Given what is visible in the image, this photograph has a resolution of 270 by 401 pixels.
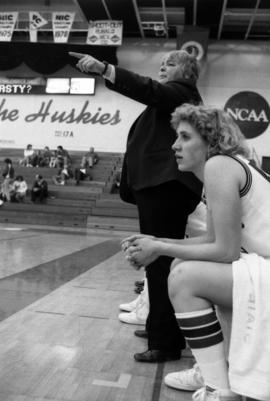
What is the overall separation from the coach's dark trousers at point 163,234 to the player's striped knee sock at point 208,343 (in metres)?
0.60

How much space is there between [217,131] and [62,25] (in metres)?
14.3

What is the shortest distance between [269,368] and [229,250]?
38 centimetres

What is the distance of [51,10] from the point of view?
Result: 16.0 m

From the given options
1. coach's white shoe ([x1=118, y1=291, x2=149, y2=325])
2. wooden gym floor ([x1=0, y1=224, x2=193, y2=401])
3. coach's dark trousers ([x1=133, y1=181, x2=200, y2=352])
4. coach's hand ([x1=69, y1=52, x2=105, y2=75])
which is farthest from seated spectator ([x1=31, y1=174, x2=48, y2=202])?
coach's hand ([x1=69, y1=52, x2=105, y2=75])

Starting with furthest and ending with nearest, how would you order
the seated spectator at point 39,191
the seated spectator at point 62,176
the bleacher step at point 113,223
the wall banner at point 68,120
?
1. the wall banner at point 68,120
2. the seated spectator at point 62,176
3. the seated spectator at point 39,191
4. the bleacher step at point 113,223

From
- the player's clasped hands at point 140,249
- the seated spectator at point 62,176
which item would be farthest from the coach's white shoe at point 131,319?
the seated spectator at point 62,176

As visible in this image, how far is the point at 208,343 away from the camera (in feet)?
4.92

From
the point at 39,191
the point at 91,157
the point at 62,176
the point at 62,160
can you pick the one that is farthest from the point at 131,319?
the point at 91,157

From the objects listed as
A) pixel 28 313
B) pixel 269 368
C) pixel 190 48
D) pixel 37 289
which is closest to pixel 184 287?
pixel 269 368

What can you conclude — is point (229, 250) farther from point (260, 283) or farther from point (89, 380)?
point (89, 380)

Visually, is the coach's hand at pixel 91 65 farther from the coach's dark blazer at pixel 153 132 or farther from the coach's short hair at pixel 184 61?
the coach's short hair at pixel 184 61

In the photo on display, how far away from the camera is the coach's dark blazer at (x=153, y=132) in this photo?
2.00 metres

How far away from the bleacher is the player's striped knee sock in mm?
9590

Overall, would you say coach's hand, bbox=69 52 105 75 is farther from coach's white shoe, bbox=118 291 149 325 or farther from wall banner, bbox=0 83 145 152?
wall banner, bbox=0 83 145 152
